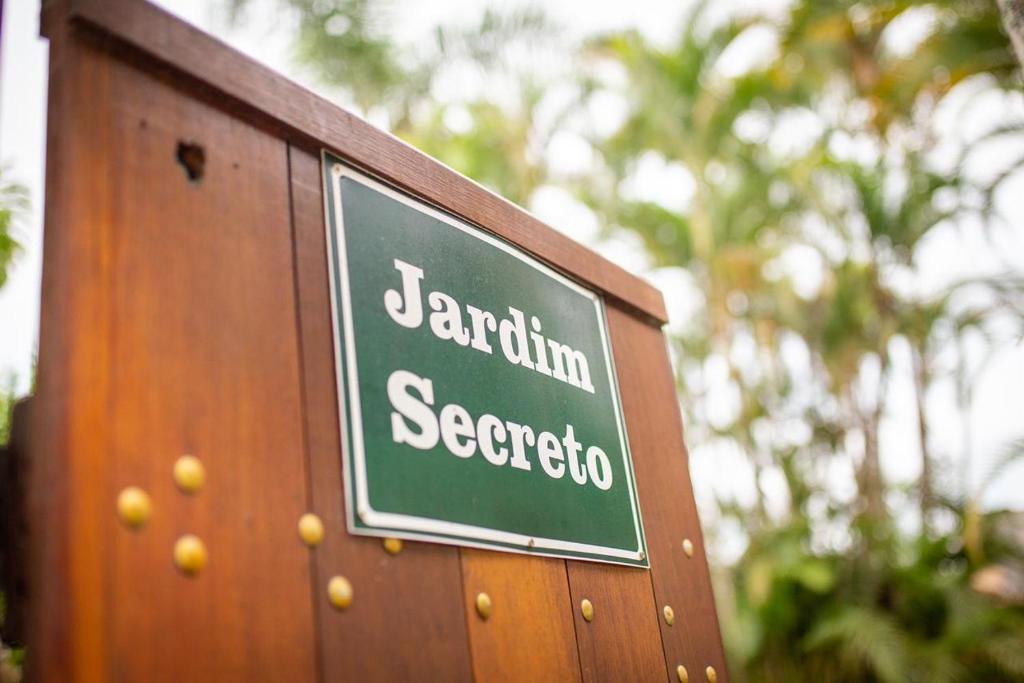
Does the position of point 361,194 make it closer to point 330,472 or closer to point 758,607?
point 330,472

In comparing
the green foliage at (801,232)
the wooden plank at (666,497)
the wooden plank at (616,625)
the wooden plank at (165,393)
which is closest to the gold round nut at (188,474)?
the wooden plank at (165,393)

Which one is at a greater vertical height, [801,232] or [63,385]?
[801,232]

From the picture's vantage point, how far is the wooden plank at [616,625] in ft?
3.91

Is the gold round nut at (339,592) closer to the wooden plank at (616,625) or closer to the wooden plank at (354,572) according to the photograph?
the wooden plank at (354,572)

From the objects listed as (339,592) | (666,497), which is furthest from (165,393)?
(666,497)

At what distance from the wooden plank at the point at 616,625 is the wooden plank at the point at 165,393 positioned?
0.48 metres

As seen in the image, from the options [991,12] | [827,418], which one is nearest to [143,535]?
[991,12]

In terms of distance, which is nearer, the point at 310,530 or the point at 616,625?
the point at 310,530

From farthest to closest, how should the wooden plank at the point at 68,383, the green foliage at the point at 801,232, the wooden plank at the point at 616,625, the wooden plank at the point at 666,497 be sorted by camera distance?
the green foliage at the point at 801,232 < the wooden plank at the point at 666,497 < the wooden plank at the point at 616,625 < the wooden plank at the point at 68,383

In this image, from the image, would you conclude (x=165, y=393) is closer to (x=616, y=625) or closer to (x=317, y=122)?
(x=317, y=122)

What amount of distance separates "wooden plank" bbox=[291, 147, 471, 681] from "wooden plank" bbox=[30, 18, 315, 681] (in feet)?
0.07

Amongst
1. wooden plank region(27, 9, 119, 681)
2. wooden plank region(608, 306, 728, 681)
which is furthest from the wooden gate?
wooden plank region(608, 306, 728, 681)

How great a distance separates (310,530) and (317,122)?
0.51m

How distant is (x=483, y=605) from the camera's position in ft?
3.39
